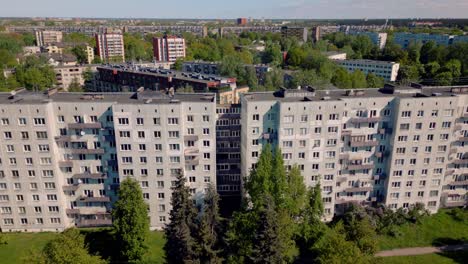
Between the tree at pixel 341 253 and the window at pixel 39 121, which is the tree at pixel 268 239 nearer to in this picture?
the tree at pixel 341 253

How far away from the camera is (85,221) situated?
6097 cm

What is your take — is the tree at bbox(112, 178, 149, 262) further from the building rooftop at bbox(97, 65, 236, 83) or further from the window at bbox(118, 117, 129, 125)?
the building rooftop at bbox(97, 65, 236, 83)

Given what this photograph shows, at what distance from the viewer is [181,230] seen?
146ft

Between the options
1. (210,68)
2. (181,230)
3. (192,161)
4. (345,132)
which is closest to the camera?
(181,230)

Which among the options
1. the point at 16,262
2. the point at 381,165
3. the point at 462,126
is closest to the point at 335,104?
the point at 381,165

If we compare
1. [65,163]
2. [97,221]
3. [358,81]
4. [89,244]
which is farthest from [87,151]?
[358,81]

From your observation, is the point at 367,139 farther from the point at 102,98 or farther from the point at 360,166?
the point at 102,98

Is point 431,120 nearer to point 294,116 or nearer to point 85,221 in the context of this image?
point 294,116

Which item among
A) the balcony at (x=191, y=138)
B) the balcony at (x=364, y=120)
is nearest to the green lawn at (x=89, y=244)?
the balcony at (x=191, y=138)

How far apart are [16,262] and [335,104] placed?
181 feet

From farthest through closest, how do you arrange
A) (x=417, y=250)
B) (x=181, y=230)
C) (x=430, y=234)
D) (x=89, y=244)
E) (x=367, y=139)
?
(x=367, y=139)
(x=430, y=234)
(x=417, y=250)
(x=89, y=244)
(x=181, y=230)

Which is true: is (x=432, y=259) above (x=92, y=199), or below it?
below

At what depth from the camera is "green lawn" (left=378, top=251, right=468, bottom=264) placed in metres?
53.7

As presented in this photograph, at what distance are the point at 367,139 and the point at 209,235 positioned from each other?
109 ft
